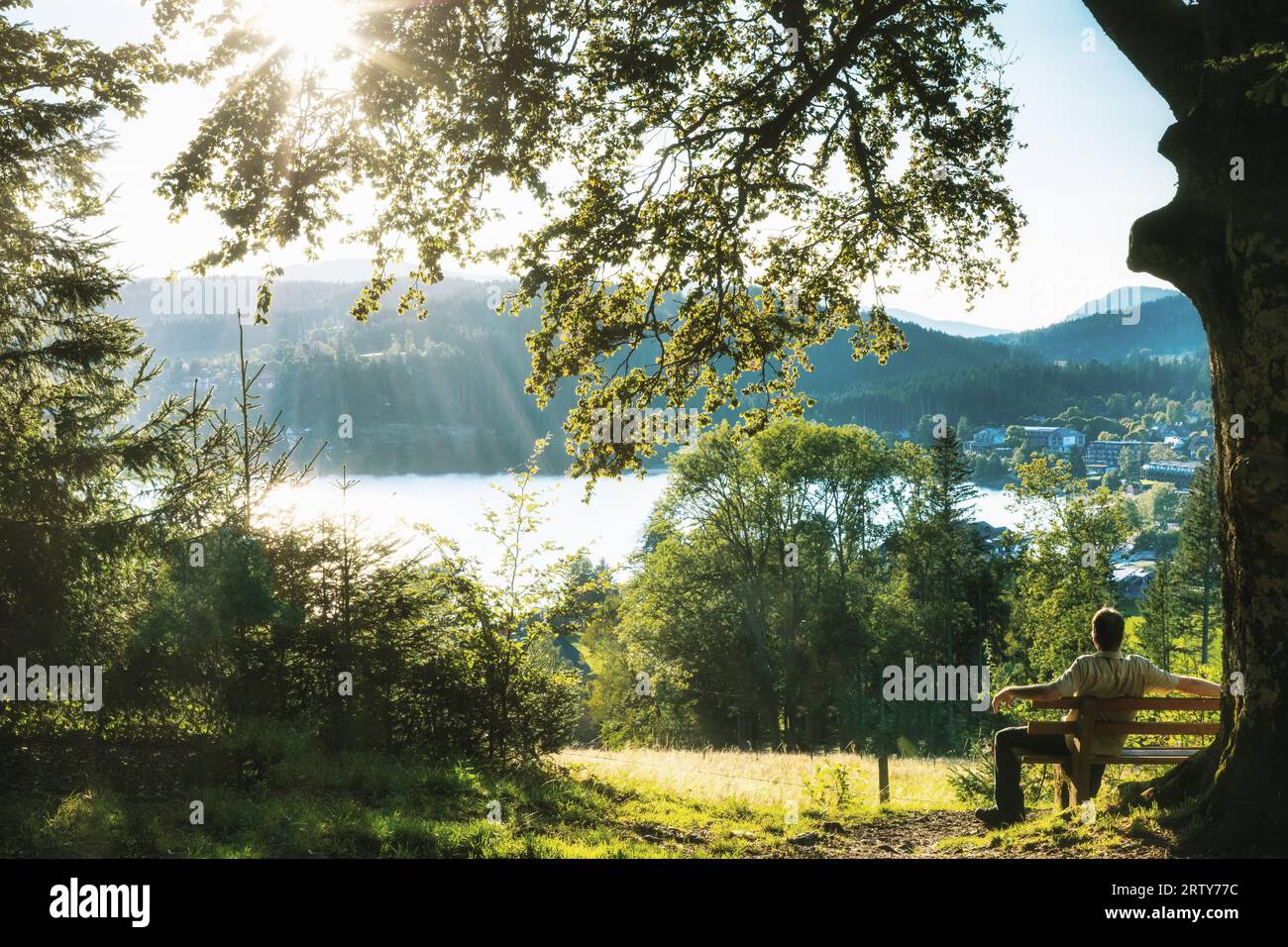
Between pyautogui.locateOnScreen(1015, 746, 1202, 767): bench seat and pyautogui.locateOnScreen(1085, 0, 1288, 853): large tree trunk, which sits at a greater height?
pyautogui.locateOnScreen(1085, 0, 1288, 853): large tree trunk

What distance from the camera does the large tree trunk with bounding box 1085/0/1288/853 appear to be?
6.27m

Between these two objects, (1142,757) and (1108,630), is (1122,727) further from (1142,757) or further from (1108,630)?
(1108,630)

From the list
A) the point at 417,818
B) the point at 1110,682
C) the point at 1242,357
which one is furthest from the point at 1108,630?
the point at 417,818

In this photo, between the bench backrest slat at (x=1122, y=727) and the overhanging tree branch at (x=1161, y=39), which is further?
the bench backrest slat at (x=1122, y=727)

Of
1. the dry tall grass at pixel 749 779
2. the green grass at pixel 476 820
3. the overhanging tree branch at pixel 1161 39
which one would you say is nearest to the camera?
the green grass at pixel 476 820

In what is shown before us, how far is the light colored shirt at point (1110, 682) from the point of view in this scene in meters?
8.00

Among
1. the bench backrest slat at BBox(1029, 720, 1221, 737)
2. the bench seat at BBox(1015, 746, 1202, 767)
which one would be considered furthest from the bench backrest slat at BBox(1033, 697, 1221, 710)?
the bench seat at BBox(1015, 746, 1202, 767)

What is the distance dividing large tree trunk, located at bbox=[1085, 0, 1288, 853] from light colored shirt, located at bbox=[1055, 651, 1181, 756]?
1.00m

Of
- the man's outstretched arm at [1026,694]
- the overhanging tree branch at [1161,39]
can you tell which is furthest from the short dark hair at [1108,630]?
the overhanging tree branch at [1161,39]

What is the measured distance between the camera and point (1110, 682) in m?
8.01

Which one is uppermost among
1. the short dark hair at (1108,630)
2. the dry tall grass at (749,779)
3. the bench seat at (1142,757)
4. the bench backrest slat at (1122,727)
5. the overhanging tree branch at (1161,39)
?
the overhanging tree branch at (1161,39)

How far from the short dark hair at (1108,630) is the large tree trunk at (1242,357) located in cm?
105

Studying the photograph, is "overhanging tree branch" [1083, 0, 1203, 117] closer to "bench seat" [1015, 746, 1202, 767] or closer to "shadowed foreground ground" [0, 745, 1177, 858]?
"bench seat" [1015, 746, 1202, 767]

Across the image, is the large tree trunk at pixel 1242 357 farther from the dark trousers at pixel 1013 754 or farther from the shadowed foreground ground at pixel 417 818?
the dark trousers at pixel 1013 754
